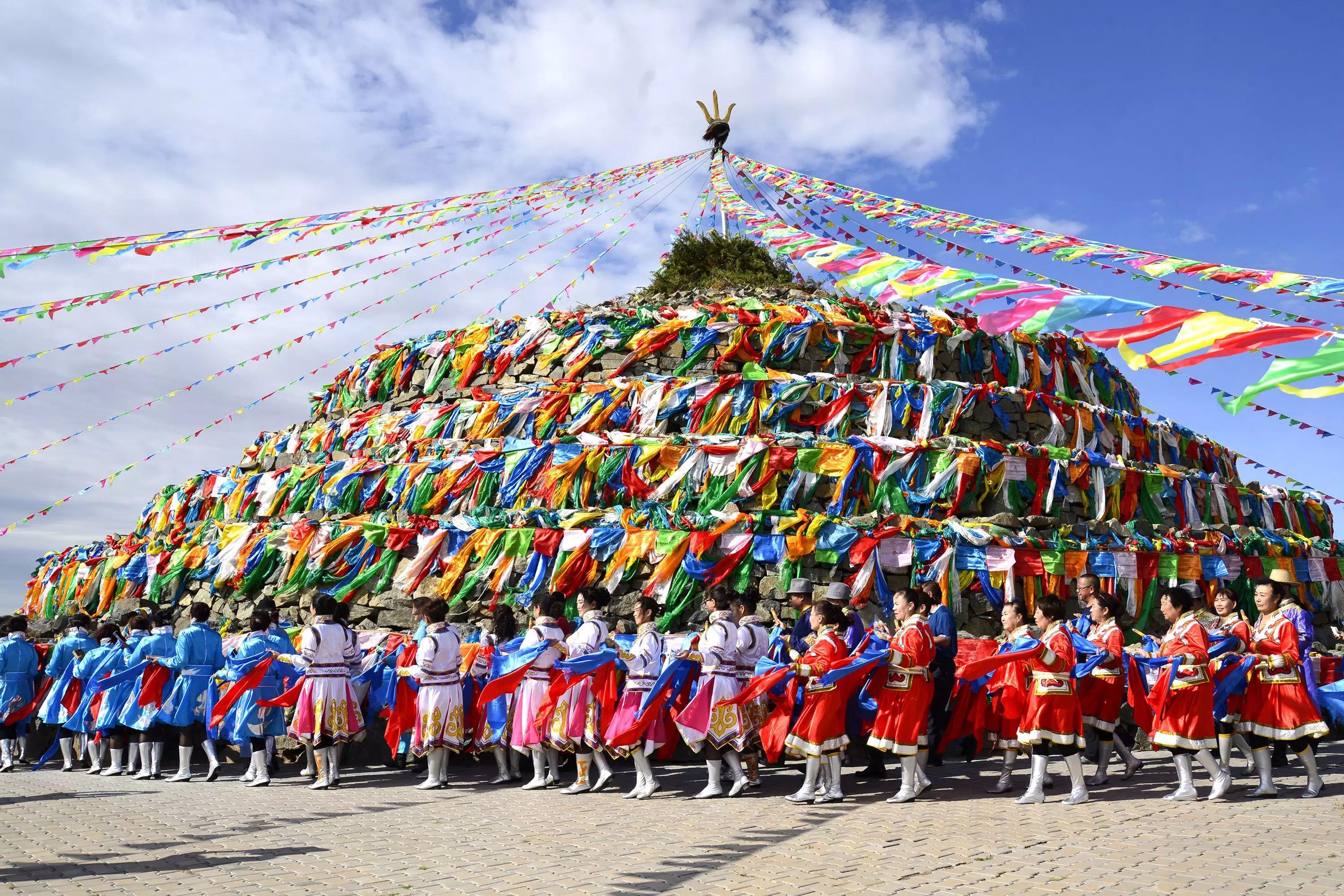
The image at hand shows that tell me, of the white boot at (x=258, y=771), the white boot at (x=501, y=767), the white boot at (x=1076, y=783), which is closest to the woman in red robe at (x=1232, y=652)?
the white boot at (x=1076, y=783)

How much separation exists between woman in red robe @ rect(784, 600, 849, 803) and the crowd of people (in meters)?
0.02

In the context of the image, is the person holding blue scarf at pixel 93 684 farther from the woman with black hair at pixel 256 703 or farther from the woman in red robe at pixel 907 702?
the woman in red robe at pixel 907 702

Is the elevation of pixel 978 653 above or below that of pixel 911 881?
above

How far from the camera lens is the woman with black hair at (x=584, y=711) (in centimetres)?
865

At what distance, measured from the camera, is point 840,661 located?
7977mm

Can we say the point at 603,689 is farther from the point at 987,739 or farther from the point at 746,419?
the point at 746,419

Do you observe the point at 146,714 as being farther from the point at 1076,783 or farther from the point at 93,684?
the point at 1076,783

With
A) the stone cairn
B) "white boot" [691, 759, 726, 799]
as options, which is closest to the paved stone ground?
A: "white boot" [691, 759, 726, 799]

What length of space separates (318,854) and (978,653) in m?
7.28

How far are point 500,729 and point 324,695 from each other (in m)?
1.73

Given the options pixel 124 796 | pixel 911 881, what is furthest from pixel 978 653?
pixel 124 796

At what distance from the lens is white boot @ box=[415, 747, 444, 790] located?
9281 mm

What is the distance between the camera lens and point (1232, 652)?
7.79m

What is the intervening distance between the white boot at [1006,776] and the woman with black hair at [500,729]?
14.7 feet
